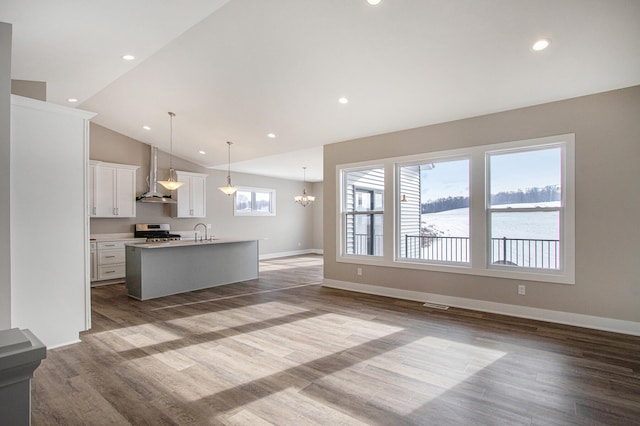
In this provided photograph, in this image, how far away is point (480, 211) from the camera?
460cm

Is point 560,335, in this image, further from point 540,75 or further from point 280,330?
point 280,330

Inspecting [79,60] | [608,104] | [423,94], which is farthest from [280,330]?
[608,104]

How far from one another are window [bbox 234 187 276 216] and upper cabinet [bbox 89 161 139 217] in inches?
118

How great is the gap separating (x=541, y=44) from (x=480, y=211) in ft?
6.97

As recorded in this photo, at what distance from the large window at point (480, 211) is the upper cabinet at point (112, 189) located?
4.78m

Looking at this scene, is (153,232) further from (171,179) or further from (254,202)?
(254,202)

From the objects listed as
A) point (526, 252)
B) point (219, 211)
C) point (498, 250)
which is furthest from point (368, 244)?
point (219, 211)

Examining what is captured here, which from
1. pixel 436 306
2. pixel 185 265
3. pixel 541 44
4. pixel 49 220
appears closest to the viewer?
pixel 541 44

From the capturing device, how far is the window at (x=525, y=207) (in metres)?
4.16

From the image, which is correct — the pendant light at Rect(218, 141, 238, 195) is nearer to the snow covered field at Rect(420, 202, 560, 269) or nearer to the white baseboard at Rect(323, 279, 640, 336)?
the white baseboard at Rect(323, 279, 640, 336)

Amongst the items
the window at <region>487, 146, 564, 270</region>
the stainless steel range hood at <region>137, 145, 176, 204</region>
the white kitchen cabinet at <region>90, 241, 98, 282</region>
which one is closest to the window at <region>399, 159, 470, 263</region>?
the window at <region>487, 146, 564, 270</region>

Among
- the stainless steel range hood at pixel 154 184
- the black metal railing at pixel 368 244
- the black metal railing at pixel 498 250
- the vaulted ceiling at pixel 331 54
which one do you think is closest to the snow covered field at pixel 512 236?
the black metal railing at pixel 498 250

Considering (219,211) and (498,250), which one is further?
(219,211)

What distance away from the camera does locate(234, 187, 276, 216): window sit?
9867mm
